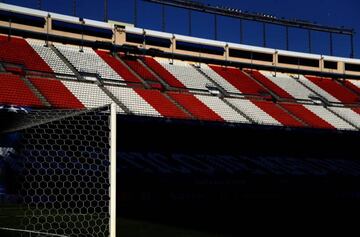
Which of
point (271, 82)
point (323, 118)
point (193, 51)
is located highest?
point (193, 51)

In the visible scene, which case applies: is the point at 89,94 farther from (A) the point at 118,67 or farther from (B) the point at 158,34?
(B) the point at 158,34

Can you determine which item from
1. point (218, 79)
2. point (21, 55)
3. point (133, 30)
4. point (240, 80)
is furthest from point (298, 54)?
point (21, 55)

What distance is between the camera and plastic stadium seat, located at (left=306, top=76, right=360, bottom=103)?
2408 centimetres

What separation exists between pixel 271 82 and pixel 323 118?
4.09 m

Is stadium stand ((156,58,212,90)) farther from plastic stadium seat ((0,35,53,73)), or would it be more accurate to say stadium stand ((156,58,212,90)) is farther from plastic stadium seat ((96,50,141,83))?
plastic stadium seat ((0,35,53,73))

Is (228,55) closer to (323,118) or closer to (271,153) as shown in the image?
(323,118)

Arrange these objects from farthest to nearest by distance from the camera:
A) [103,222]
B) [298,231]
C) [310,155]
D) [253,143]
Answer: [310,155] < [253,143] < [103,222] < [298,231]

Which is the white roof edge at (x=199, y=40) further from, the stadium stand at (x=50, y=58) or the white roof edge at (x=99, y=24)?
the stadium stand at (x=50, y=58)

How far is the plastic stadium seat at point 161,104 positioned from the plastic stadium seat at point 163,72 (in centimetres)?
160

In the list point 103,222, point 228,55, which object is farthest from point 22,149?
point 228,55

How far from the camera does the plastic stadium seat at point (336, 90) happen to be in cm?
2408

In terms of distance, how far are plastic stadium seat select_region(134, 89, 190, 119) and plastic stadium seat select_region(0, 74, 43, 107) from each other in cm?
446

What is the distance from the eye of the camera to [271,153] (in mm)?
17391

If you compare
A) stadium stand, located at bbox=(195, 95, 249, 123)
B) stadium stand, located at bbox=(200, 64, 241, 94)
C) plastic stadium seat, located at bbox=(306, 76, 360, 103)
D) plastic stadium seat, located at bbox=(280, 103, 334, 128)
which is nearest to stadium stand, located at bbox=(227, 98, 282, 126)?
stadium stand, located at bbox=(195, 95, 249, 123)
